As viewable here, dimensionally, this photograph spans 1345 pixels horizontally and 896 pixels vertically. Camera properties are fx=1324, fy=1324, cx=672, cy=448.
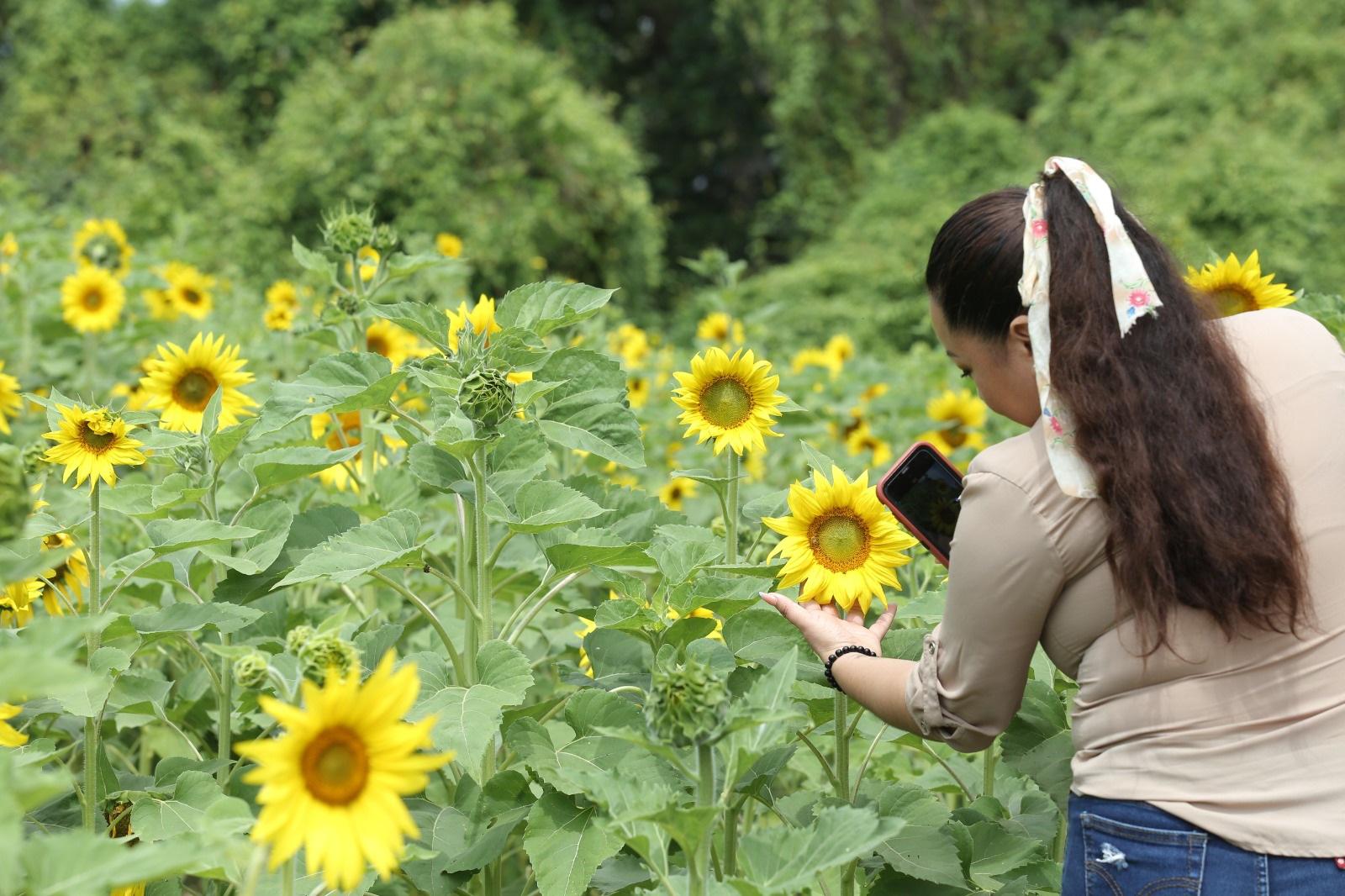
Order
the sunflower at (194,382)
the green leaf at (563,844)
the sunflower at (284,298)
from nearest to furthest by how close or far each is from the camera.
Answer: the green leaf at (563,844) < the sunflower at (194,382) < the sunflower at (284,298)

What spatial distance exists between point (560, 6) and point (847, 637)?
48.4ft

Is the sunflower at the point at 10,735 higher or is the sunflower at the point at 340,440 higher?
the sunflower at the point at 340,440

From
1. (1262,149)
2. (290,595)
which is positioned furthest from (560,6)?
(290,595)

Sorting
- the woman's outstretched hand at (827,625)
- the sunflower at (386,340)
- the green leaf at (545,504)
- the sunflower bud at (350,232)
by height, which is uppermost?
the sunflower at (386,340)

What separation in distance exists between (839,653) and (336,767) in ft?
2.37

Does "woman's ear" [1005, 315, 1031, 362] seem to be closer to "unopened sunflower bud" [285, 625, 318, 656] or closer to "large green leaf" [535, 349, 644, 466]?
"large green leaf" [535, 349, 644, 466]

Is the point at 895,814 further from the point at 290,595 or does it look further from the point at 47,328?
the point at 47,328

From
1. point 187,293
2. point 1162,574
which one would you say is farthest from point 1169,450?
point 187,293

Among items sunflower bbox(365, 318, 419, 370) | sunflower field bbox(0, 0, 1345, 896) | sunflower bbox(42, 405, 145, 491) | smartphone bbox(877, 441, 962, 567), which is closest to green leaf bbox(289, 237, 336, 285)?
sunflower field bbox(0, 0, 1345, 896)

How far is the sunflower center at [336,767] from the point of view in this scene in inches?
41.8

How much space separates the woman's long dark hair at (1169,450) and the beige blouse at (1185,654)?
0.10ft

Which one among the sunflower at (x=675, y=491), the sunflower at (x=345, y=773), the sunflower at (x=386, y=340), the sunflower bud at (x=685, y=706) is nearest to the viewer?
the sunflower at (x=345, y=773)

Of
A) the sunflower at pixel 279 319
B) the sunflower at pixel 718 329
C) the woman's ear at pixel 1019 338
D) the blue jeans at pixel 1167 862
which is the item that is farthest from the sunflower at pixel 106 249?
the blue jeans at pixel 1167 862

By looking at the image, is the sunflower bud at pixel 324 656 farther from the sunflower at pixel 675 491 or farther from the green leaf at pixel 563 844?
the sunflower at pixel 675 491
